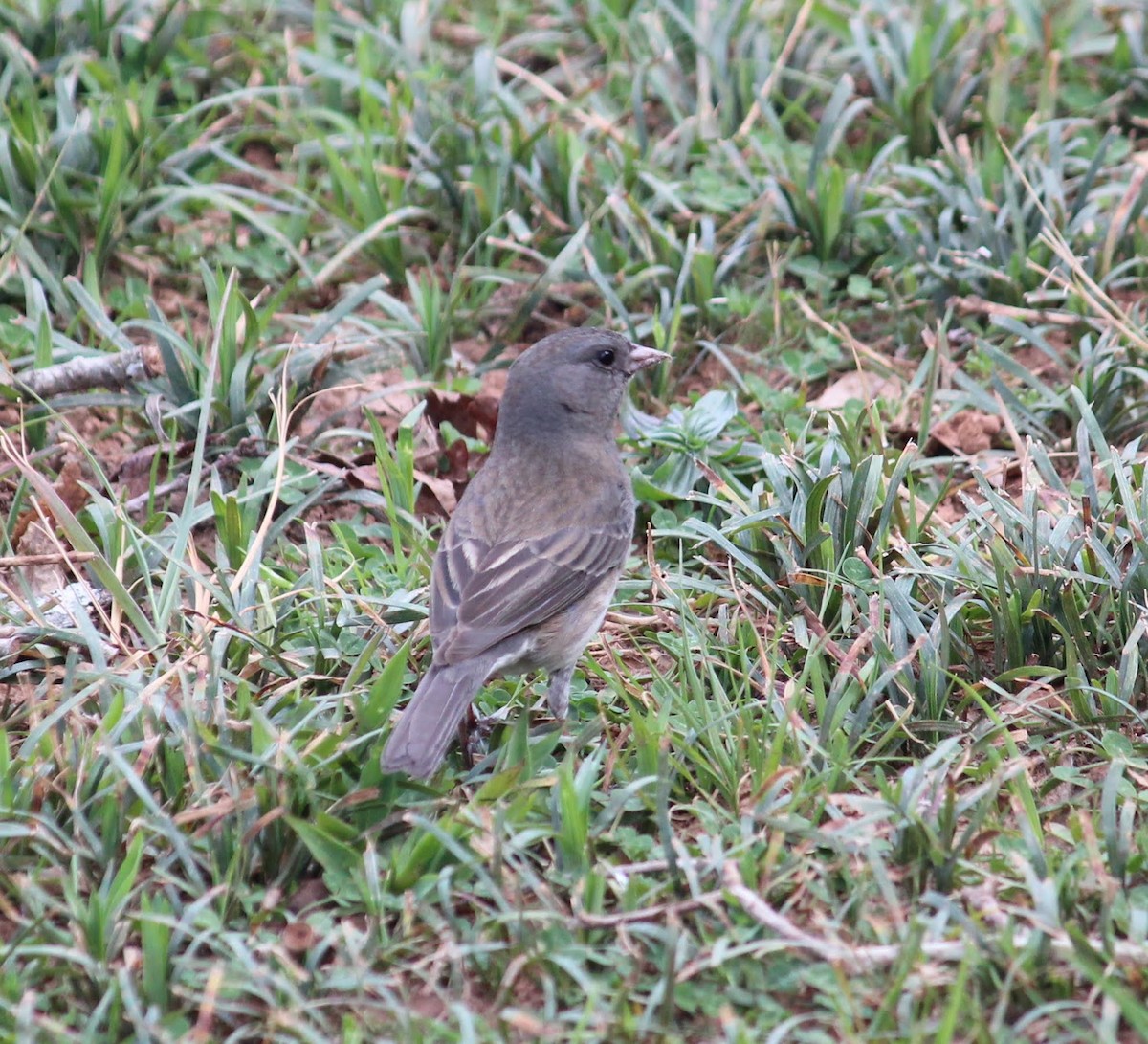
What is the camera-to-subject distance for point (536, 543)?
4.77 m

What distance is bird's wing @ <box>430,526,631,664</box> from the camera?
4.35m

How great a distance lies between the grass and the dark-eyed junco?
6.6 inches

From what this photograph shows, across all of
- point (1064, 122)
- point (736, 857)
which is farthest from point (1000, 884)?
point (1064, 122)

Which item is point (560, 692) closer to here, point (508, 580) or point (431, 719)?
point (508, 580)

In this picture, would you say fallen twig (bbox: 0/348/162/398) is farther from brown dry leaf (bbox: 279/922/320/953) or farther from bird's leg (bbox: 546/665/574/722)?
brown dry leaf (bbox: 279/922/320/953)

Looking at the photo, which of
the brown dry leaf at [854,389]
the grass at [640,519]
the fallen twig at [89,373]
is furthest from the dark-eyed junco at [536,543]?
the fallen twig at [89,373]

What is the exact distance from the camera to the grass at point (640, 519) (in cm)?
358

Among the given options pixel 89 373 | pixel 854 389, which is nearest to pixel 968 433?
pixel 854 389

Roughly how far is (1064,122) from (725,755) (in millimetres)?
4037

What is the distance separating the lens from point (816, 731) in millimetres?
4340

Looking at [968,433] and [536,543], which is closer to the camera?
[536,543]

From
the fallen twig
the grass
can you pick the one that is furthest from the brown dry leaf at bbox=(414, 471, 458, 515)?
the fallen twig

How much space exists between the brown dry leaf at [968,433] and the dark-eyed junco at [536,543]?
1135 mm

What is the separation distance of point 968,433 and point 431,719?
2.68 m
